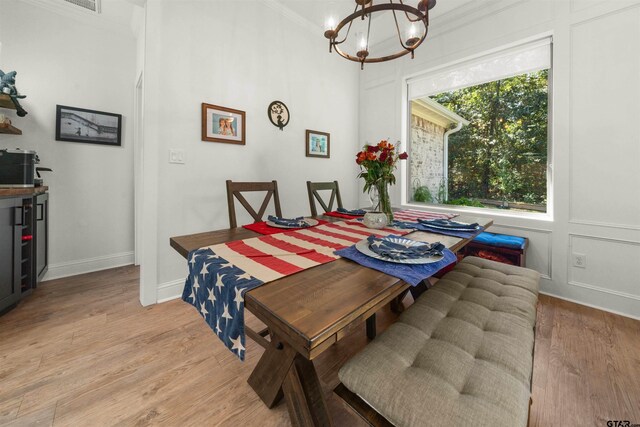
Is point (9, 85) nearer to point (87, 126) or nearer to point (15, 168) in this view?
point (87, 126)

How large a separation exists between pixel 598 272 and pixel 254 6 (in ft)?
12.9

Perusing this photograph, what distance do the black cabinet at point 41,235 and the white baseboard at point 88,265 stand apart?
107 mm

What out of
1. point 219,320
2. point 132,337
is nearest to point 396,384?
point 219,320

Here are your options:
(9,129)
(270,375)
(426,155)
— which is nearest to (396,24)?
(270,375)

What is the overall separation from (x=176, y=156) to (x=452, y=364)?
7.71 feet

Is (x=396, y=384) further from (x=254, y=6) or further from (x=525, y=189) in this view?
(x=254, y=6)

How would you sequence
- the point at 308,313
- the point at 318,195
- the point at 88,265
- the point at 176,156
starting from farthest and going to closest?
the point at 88,265 < the point at 318,195 < the point at 176,156 < the point at 308,313

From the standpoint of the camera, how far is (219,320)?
82 cm

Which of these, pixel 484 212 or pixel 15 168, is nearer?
pixel 15 168

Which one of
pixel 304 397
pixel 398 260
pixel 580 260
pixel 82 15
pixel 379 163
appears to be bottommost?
pixel 304 397

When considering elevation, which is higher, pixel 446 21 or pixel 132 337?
pixel 446 21

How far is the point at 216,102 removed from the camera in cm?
239

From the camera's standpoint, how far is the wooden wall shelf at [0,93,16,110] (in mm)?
2049

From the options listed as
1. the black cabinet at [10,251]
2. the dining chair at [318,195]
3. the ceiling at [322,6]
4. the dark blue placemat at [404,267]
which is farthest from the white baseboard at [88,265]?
the ceiling at [322,6]
